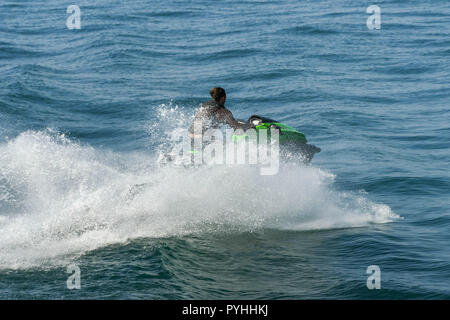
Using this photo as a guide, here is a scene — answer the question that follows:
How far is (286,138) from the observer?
1086 centimetres

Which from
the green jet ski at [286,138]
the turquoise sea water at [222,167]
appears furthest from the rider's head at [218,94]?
the turquoise sea water at [222,167]

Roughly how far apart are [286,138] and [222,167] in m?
1.35

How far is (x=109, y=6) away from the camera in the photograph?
32.8 meters

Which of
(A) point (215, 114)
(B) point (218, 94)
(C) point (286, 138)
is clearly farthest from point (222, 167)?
(C) point (286, 138)

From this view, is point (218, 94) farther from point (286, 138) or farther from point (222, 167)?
point (286, 138)

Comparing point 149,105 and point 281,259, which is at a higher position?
point 149,105

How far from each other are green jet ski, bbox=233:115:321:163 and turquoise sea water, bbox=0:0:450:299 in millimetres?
325

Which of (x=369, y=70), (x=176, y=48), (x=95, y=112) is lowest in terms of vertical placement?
(x=95, y=112)

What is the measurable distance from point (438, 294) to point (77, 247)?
4540 millimetres

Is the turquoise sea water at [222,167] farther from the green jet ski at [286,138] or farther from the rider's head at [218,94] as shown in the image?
the rider's head at [218,94]

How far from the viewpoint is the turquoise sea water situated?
8.05 metres

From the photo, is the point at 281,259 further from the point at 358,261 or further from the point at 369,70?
the point at 369,70

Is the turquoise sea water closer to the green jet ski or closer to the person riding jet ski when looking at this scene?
the green jet ski
